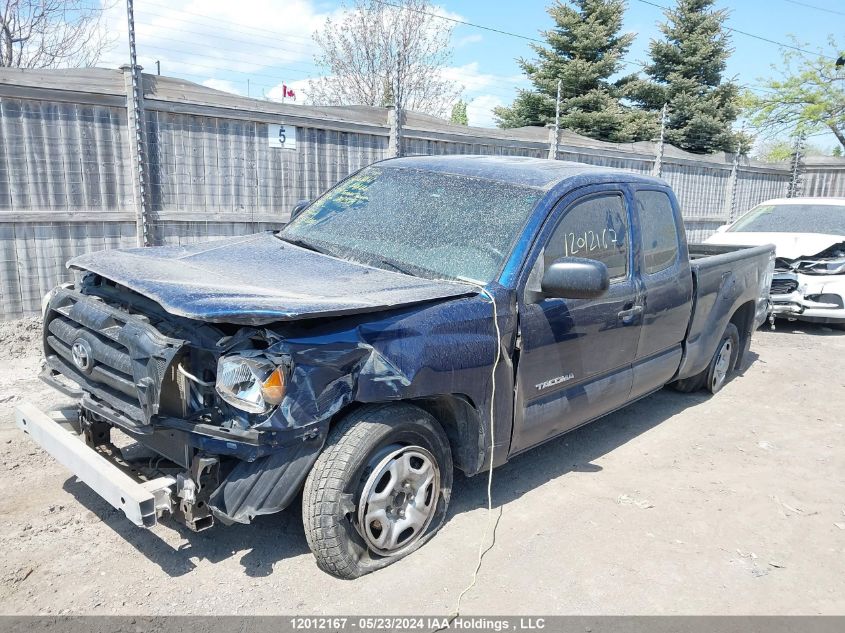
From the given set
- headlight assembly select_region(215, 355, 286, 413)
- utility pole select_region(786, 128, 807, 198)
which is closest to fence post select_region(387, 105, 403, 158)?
headlight assembly select_region(215, 355, 286, 413)

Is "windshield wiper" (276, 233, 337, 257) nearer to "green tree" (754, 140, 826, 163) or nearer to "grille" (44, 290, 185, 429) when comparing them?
"grille" (44, 290, 185, 429)

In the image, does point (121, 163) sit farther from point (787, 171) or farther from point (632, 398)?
point (787, 171)

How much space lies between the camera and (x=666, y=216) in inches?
201

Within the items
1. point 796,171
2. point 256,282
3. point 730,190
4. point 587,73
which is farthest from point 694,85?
point 256,282

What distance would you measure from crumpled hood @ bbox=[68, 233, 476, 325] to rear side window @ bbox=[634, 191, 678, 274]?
1.85m

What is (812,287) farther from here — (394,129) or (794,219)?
(394,129)

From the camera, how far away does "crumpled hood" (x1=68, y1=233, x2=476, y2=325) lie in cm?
274

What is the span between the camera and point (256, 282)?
3.26 metres

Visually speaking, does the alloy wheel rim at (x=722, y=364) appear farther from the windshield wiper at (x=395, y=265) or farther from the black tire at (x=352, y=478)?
the black tire at (x=352, y=478)

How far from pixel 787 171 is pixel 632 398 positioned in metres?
16.9

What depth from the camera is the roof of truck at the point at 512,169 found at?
415 centimetres

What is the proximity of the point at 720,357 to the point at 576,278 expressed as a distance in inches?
136

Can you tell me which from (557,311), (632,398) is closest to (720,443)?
(632,398)

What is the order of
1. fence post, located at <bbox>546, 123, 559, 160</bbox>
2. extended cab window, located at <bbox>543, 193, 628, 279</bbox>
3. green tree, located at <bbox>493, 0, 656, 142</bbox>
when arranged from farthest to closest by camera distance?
green tree, located at <bbox>493, 0, 656, 142</bbox>, fence post, located at <bbox>546, 123, 559, 160</bbox>, extended cab window, located at <bbox>543, 193, 628, 279</bbox>
